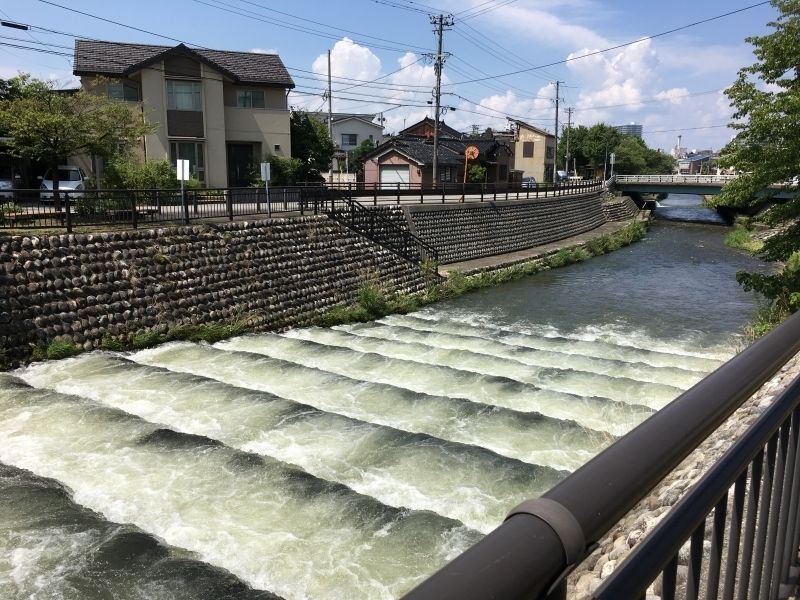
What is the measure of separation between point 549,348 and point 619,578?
16.0m

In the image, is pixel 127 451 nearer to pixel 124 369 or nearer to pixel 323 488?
pixel 323 488

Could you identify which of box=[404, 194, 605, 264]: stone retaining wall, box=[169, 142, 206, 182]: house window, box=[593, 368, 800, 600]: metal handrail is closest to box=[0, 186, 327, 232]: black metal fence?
box=[404, 194, 605, 264]: stone retaining wall

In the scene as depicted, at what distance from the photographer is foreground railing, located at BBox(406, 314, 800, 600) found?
98 cm

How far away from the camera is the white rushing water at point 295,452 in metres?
6.86

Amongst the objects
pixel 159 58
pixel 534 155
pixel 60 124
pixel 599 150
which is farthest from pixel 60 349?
pixel 599 150

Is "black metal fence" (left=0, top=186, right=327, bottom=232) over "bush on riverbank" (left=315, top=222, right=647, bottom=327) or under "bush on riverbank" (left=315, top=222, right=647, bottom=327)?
over

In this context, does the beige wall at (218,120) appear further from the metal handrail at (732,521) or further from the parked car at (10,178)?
the metal handrail at (732,521)

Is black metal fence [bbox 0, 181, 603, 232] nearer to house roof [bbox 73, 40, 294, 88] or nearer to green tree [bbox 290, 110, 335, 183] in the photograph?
house roof [bbox 73, 40, 294, 88]

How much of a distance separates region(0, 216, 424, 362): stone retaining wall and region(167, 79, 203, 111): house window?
15144 millimetres

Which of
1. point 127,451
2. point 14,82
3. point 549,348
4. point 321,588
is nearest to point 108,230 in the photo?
point 127,451

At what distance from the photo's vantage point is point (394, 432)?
10164 millimetres

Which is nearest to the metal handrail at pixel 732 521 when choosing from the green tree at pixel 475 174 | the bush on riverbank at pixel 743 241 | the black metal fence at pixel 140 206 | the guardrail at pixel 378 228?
the black metal fence at pixel 140 206

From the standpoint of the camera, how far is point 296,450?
9523 mm

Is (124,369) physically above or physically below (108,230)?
below
